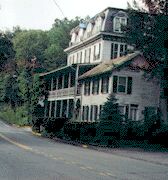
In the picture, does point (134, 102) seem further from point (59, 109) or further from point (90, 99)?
point (59, 109)

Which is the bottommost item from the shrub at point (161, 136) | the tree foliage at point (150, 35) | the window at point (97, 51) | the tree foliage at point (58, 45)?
the shrub at point (161, 136)

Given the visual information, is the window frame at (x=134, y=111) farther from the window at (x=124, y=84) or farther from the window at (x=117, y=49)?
the window at (x=117, y=49)

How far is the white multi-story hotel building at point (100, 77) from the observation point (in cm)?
4559

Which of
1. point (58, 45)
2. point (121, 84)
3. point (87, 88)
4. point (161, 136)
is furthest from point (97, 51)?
point (58, 45)

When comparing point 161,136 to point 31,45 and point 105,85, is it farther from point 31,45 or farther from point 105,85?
point 31,45

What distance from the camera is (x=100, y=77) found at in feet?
159

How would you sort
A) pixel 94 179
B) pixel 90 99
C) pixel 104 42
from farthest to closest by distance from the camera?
1. pixel 104 42
2. pixel 90 99
3. pixel 94 179

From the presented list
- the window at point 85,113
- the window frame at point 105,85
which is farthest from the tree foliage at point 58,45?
the window frame at point 105,85

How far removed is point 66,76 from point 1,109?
36.7 meters

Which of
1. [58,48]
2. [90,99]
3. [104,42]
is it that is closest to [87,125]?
[90,99]

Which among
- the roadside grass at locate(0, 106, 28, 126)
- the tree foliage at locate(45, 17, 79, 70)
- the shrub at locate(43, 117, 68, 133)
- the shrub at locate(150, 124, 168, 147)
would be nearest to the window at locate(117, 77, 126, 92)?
the shrub at locate(43, 117, 68, 133)

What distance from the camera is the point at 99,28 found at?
5734cm

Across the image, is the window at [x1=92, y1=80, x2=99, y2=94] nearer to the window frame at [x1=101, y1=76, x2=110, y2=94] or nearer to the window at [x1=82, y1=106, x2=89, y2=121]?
the window frame at [x1=101, y1=76, x2=110, y2=94]

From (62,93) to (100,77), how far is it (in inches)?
489
